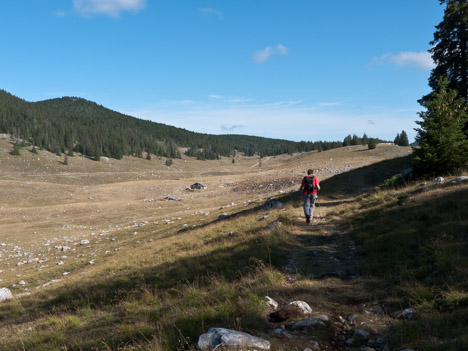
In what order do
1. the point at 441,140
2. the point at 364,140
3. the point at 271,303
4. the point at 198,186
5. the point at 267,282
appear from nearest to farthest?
1. the point at 271,303
2. the point at 267,282
3. the point at 441,140
4. the point at 198,186
5. the point at 364,140

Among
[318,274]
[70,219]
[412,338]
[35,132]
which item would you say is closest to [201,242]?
[318,274]

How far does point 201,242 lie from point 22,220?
28534 millimetres

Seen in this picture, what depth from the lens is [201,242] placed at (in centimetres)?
1427

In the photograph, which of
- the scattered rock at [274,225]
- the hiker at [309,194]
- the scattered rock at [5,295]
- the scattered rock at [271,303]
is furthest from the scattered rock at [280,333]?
the scattered rock at [5,295]

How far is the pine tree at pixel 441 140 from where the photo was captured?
16000 millimetres

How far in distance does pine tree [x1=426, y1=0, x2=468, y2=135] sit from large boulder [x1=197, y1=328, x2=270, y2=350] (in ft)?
87.2

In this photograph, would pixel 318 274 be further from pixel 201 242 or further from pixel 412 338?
pixel 201 242

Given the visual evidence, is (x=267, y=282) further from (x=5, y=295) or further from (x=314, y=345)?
(x=5, y=295)

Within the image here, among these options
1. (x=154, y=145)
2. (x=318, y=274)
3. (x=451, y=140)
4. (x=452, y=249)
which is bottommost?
(x=318, y=274)

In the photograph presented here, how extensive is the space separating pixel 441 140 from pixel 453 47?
13850 millimetres

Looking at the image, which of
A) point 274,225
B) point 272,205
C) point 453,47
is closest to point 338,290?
point 274,225

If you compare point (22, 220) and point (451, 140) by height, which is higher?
point (451, 140)

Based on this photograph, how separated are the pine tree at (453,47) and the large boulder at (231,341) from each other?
87.2 feet

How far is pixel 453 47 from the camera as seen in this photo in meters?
24.1
